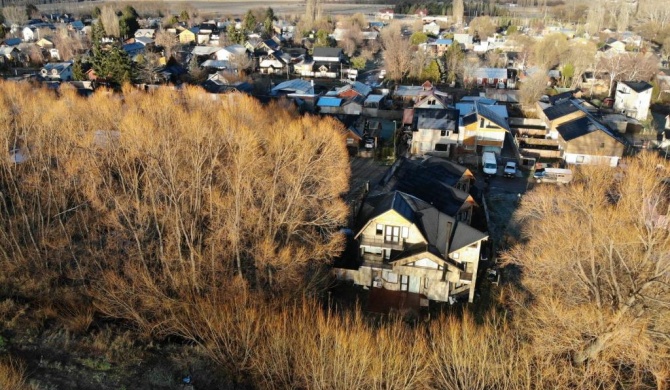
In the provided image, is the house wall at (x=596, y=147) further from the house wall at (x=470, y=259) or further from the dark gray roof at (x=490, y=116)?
the house wall at (x=470, y=259)

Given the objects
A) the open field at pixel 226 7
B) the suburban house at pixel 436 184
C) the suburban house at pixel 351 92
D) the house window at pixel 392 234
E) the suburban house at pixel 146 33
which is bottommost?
the house window at pixel 392 234

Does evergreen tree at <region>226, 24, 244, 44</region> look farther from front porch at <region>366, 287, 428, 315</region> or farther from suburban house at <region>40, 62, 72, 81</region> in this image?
front porch at <region>366, 287, 428, 315</region>

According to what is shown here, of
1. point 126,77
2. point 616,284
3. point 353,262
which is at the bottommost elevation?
point 353,262

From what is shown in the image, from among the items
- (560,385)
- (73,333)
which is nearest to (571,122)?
(560,385)

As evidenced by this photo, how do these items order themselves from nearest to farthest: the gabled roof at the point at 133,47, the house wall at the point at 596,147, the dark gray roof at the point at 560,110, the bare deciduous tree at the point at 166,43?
the house wall at the point at 596,147
the dark gray roof at the point at 560,110
the gabled roof at the point at 133,47
the bare deciduous tree at the point at 166,43

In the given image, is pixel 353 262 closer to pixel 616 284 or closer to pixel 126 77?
pixel 616 284

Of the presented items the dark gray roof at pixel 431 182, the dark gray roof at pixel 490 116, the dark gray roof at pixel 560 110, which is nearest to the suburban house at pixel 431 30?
the dark gray roof at pixel 560 110

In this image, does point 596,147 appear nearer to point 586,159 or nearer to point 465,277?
point 586,159

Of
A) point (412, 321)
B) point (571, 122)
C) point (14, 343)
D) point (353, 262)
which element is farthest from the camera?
point (571, 122)
